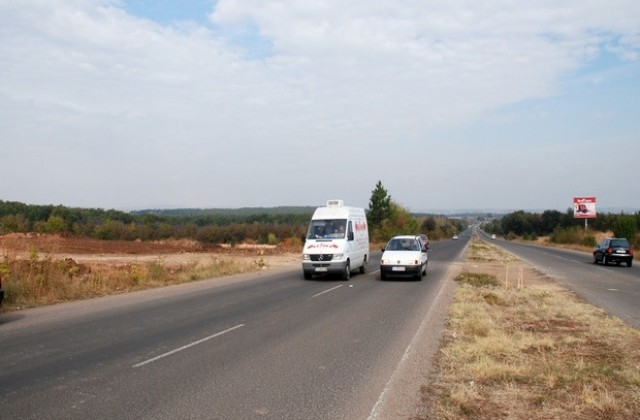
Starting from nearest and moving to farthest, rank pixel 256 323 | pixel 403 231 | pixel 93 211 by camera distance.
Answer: pixel 256 323, pixel 403 231, pixel 93 211

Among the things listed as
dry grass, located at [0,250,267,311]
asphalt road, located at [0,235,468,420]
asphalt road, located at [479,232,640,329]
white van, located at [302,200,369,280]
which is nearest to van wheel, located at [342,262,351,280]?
white van, located at [302,200,369,280]

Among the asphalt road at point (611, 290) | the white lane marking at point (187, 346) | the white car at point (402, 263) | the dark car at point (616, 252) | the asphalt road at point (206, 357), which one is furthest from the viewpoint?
the dark car at point (616, 252)

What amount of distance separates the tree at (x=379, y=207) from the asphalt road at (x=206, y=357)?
209 ft

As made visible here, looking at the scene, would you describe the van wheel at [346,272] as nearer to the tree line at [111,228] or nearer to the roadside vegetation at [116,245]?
the roadside vegetation at [116,245]

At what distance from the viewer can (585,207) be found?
75625mm

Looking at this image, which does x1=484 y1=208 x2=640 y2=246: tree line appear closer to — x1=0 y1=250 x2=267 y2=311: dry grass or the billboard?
the billboard

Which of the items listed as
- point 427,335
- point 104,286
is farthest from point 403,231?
point 427,335

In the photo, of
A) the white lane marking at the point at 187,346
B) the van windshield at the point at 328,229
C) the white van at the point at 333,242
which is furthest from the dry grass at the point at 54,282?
the white lane marking at the point at 187,346

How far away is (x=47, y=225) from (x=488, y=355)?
70057 mm

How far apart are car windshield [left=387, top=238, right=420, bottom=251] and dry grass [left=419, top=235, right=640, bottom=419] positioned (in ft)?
28.3

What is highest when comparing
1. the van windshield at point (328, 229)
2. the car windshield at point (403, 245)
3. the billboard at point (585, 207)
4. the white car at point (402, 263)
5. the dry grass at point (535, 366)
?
the billboard at point (585, 207)

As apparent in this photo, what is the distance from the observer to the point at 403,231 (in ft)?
273

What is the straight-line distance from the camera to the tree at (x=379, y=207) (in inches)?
3110

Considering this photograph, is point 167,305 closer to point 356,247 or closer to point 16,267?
point 16,267
